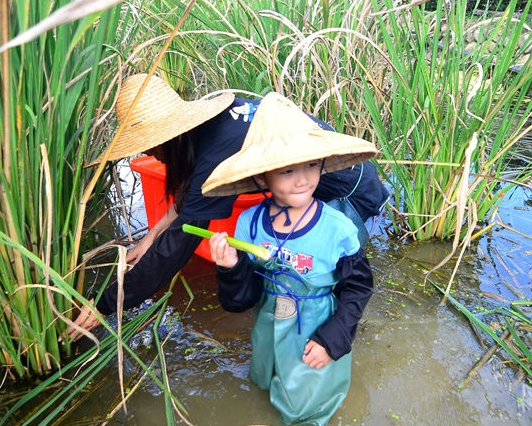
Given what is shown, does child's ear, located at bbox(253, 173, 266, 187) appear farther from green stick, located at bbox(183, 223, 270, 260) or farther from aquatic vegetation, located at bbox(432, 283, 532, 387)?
aquatic vegetation, located at bbox(432, 283, 532, 387)

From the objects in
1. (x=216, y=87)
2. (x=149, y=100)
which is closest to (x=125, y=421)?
(x=149, y=100)

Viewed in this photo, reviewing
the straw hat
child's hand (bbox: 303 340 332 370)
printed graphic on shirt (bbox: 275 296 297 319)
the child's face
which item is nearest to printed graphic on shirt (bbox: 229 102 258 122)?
the straw hat

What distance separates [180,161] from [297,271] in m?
0.55

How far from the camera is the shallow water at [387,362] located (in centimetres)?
141

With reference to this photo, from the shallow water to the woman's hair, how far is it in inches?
21.5

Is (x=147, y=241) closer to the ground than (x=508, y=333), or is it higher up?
higher up

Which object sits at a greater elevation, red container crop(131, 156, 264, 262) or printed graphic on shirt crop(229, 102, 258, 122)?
printed graphic on shirt crop(229, 102, 258, 122)

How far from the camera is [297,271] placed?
4.16ft

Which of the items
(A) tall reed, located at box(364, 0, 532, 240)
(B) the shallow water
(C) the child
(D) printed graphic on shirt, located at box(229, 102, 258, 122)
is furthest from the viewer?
(A) tall reed, located at box(364, 0, 532, 240)

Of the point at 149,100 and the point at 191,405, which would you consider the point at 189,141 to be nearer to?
the point at 149,100

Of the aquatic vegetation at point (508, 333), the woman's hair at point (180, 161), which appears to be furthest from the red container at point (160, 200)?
the aquatic vegetation at point (508, 333)

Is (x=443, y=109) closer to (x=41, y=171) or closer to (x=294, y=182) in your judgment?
(x=294, y=182)

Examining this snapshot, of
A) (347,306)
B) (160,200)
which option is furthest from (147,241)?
(347,306)

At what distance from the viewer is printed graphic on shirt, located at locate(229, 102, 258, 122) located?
1.56 metres
